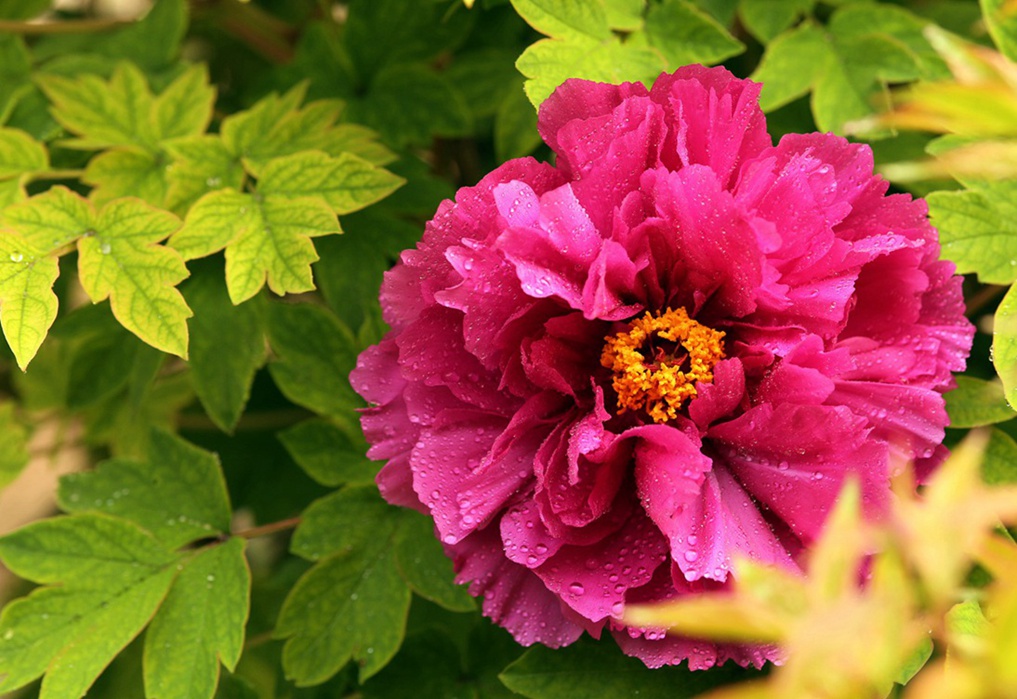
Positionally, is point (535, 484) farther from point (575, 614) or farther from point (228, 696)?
point (228, 696)

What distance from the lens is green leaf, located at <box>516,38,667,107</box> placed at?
27.2 inches

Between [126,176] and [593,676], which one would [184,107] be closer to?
[126,176]

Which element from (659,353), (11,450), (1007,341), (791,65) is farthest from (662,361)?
(11,450)

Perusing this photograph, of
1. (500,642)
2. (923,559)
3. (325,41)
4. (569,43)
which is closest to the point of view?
(923,559)

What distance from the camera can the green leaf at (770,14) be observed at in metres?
0.85

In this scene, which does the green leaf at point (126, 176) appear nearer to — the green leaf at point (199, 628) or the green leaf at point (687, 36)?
the green leaf at point (199, 628)

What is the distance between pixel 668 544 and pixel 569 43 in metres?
0.33

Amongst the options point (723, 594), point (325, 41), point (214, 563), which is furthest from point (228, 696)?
point (325, 41)

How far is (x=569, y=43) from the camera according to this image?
71 cm

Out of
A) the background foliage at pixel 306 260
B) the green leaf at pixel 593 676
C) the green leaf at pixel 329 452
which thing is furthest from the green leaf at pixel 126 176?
the green leaf at pixel 593 676

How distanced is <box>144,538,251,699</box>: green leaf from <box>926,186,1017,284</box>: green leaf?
0.53 m

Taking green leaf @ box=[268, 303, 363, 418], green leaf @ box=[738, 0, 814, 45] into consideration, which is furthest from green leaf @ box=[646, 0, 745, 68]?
green leaf @ box=[268, 303, 363, 418]

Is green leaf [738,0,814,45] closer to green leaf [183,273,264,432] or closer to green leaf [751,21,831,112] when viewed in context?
green leaf [751,21,831,112]

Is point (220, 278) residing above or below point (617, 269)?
below
